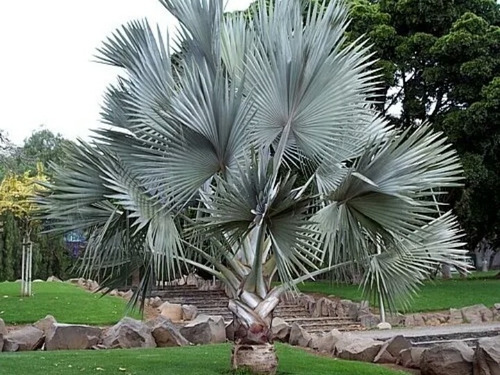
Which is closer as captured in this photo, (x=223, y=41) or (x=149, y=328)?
(x=223, y=41)

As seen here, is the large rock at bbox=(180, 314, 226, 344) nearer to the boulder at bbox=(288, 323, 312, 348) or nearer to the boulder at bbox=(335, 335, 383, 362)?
the boulder at bbox=(288, 323, 312, 348)

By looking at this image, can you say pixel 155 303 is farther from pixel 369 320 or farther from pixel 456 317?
pixel 456 317

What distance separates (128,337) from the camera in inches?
371

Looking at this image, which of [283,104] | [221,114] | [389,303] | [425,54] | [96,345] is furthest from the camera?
[425,54]

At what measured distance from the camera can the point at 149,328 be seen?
974cm

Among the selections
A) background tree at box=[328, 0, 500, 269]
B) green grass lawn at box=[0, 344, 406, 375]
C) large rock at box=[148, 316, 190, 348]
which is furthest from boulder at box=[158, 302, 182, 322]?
background tree at box=[328, 0, 500, 269]

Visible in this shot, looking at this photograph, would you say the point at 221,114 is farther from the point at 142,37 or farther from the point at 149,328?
the point at 149,328

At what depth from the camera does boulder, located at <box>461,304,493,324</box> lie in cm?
1403

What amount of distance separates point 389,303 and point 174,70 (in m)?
3.40

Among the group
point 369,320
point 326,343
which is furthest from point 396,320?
point 326,343

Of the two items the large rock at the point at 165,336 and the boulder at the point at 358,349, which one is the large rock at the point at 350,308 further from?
the large rock at the point at 165,336

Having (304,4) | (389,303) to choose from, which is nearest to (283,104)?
(304,4)

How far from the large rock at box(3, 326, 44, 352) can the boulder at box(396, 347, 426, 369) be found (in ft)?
16.1

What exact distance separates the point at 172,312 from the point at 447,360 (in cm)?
795
